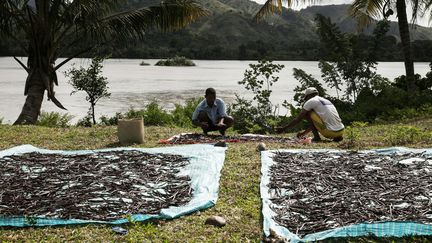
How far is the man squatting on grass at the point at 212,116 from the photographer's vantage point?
774cm

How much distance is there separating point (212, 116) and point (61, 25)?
5109 mm

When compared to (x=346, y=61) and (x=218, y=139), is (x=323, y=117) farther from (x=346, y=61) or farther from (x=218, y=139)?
(x=346, y=61)

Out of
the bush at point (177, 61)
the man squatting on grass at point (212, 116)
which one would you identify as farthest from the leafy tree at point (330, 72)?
the bush at point (177, 61)

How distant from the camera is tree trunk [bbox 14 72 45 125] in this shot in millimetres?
10492

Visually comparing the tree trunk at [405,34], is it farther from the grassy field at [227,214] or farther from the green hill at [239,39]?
the green hill at [239,39]

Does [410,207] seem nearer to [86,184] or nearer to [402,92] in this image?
[86,184]

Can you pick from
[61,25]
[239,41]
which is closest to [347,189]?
[61,25]

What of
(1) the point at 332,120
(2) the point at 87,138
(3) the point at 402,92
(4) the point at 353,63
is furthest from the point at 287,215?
(4) the point at 353,63

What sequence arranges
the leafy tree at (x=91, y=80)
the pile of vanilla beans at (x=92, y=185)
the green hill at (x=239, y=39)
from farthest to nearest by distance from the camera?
→ the green hill at (x=239, y=39) < the leafy tree at (x=91, y=80) < the pile of vanilla beans at (x=92, y=185)

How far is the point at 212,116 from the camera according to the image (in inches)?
308

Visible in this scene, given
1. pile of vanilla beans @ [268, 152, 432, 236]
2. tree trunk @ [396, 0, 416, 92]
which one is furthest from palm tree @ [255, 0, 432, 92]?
pile of vanilla beans @ [268, 152, 432, 236]

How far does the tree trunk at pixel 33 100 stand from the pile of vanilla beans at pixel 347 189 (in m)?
6.95

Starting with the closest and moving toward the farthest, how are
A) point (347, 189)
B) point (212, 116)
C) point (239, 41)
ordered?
point (347, 189), point (212, 116), point (239, 41)

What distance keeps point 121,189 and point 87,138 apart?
13.4ft
